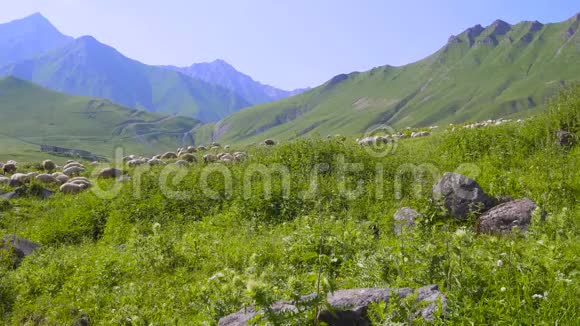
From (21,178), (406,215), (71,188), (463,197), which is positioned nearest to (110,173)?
(71,188)

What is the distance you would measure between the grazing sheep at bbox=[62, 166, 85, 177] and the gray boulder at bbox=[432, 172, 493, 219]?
1586cm

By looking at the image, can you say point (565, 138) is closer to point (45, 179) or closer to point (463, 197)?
point (463, 197)

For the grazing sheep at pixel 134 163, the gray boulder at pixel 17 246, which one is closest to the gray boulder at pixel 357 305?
the gray boulder at pixel 17 246

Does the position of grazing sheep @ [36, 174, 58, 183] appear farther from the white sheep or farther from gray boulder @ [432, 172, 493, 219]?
gray boulder @ [432, 172, 493, 219]

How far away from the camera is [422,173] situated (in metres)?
12.5

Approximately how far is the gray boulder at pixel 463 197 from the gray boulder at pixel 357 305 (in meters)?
5.49

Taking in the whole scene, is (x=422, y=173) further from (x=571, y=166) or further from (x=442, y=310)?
(x=442, y=310)

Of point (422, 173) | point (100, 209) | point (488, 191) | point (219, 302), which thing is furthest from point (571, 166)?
point (100, 209)

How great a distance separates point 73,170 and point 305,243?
15125mm

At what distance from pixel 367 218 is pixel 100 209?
8070 mm

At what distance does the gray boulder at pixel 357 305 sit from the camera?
4.27 metres

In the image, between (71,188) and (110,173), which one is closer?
(71,188)

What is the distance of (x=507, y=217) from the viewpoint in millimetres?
8414

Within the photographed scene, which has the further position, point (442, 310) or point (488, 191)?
point (488, 191)
